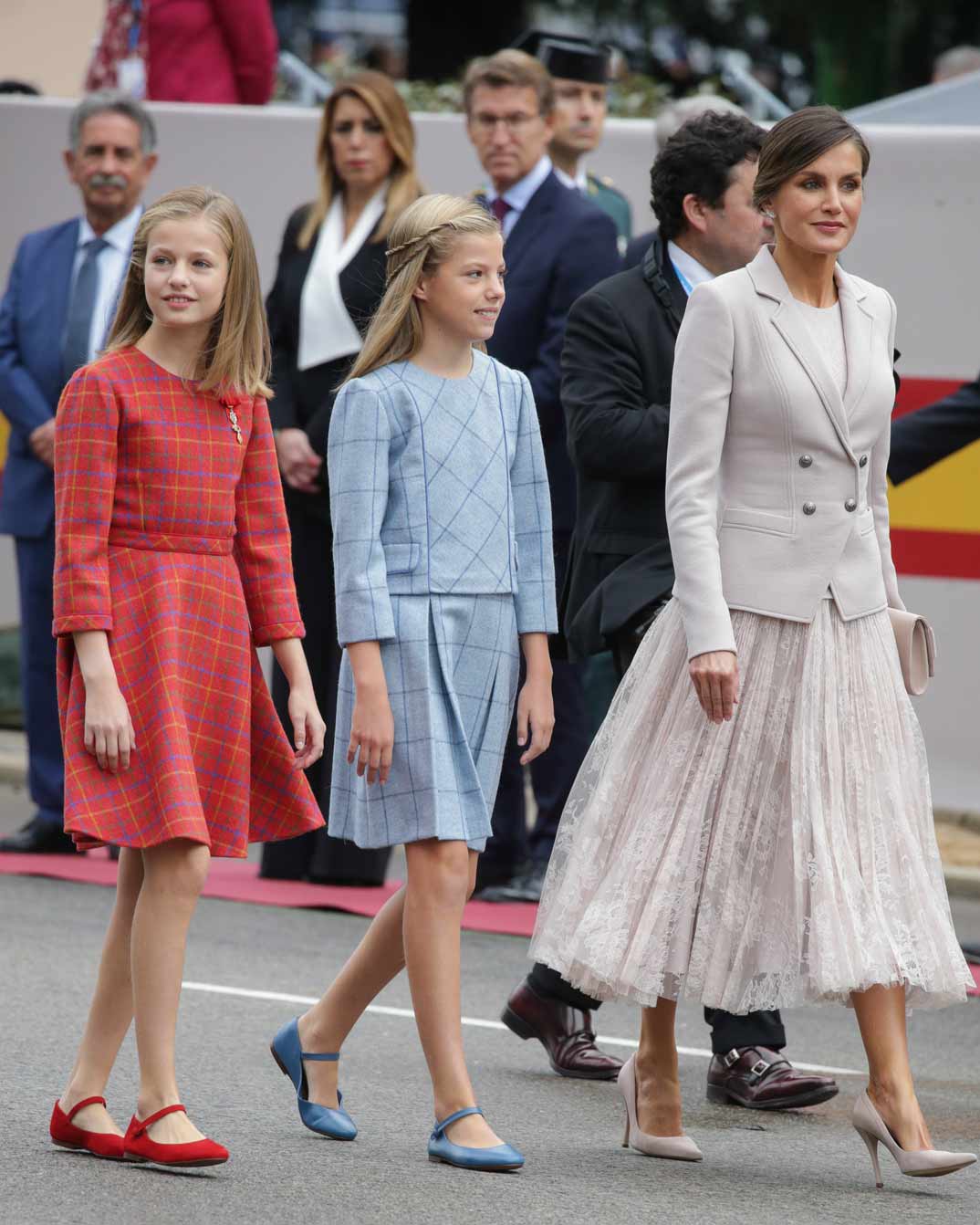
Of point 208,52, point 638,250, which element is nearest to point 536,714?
point 638,250

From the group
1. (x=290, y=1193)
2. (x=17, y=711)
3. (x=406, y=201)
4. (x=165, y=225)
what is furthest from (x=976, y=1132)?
(x=17, y=711)

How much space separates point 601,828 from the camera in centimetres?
521

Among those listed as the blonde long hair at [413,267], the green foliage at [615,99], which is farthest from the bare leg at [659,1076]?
the green foliage at [615,99]

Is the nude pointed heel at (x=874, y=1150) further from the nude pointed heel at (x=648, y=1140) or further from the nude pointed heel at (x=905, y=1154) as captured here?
the nude pointed heel at (x=648, y=1140)

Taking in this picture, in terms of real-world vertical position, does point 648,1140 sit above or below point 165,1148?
below

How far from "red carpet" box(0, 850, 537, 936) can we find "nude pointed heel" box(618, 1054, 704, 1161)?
8.80 feet

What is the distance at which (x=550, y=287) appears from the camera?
26.8ft

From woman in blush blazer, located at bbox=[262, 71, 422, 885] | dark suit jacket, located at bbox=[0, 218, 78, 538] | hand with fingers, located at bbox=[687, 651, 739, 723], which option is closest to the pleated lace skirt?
hand with fingers, located at bbox=[687, 651, 739, 723]

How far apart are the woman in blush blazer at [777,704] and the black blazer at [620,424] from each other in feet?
2.74

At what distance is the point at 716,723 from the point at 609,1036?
6.24 feet

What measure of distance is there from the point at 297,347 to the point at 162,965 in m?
4.14

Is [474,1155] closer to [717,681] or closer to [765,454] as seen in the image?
[717,681]

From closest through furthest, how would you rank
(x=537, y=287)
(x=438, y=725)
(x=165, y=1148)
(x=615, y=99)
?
(x=165, y=1148)
(x=438, y=725)
(x=537, y=287)
(x=615, y=99)

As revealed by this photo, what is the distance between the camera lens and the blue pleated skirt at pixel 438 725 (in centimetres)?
499
